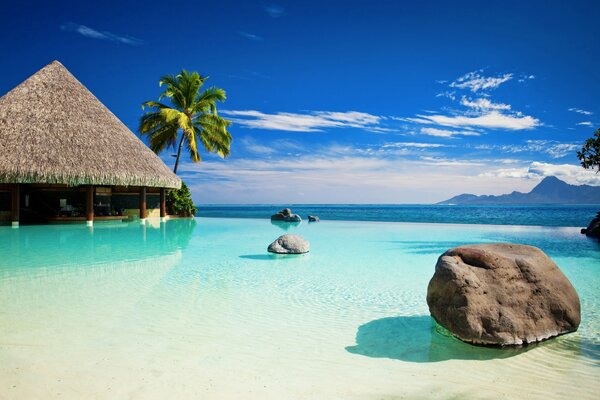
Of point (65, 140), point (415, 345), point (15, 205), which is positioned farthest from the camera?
point (65, 140)

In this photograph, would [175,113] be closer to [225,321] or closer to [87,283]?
[87,283]

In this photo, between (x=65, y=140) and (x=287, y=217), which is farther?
(x=287, y=217)

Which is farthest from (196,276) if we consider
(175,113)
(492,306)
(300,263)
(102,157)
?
(175,113)

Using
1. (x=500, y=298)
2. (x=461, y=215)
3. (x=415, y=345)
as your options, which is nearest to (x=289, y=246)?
(x=415, y=345)

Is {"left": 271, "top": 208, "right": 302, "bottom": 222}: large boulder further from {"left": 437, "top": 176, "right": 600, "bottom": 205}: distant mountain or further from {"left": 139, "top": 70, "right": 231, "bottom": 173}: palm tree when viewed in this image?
{"left": 437, "top": 176, "right": 600, "bottom": 205}: distant mountain

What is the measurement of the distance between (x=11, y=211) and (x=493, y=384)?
1792 cm

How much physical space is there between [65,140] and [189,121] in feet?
25.0

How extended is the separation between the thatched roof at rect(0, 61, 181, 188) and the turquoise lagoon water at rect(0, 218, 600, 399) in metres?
8.63

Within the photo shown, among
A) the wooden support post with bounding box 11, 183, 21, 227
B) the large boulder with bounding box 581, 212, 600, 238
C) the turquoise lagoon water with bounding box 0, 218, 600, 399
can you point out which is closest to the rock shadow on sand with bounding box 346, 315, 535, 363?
the turquoise lagoon water with bounding box 0, 218, 600, 399

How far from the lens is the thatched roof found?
47.8 feet

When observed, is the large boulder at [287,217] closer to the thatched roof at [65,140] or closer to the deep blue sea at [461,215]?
the thatched roof at [65,140]

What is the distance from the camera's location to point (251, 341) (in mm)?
3691

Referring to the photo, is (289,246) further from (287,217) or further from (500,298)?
(287,217)

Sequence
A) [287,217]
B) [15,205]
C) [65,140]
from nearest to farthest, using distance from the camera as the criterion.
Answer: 1. [15,205]
2. [65,140]
3. [287,217]
